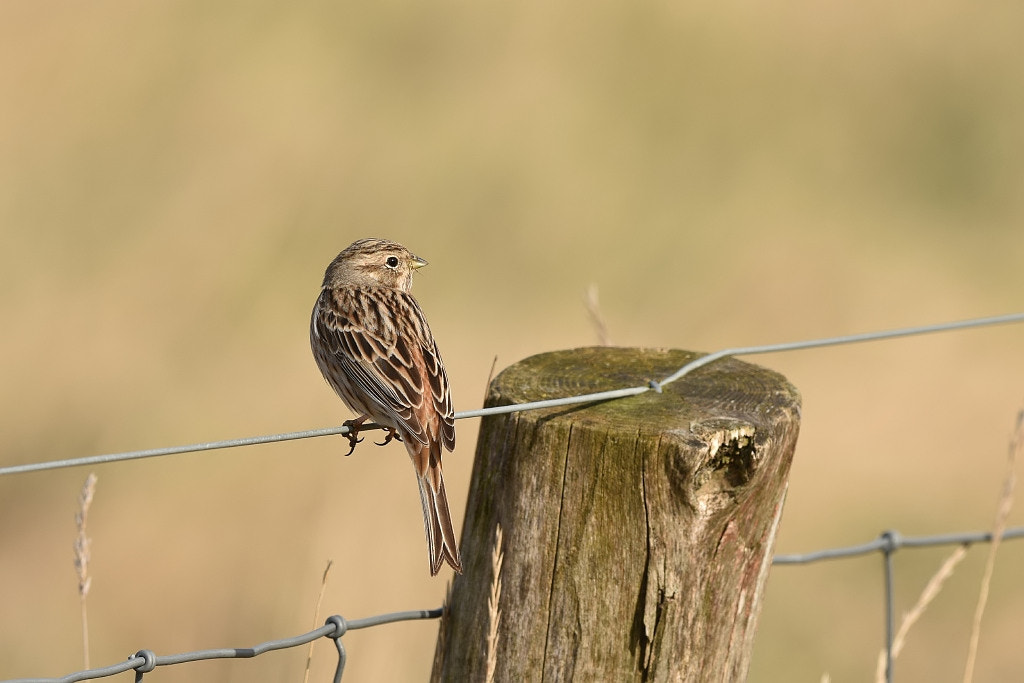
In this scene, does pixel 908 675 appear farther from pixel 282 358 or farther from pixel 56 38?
pixel 56 38

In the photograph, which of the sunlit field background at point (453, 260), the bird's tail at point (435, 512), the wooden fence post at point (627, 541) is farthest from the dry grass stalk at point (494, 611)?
the sunlit field background at point (453, 260)

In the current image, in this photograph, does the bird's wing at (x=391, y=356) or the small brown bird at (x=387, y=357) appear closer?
the small brown bird at (x=387, y=357)

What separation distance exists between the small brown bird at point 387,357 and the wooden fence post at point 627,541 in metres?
0.68

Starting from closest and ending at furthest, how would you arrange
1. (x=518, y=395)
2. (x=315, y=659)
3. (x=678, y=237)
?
(x=518, y=395) → (x=315, y=659) → (x=678, y=237)

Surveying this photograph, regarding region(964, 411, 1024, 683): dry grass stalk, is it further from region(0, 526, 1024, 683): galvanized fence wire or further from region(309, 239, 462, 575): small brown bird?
region(309, 239, 462, 575): small brown bird

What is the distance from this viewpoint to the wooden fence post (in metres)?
3.46

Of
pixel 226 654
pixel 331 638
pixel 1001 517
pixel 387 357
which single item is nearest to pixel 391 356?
pixel 387 357

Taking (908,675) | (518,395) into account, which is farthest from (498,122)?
(518,395)

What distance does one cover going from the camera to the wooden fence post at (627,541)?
136 inches

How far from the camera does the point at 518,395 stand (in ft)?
12.5

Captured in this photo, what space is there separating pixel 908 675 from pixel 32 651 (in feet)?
15.8

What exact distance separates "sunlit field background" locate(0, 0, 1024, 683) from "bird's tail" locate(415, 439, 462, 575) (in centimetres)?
104

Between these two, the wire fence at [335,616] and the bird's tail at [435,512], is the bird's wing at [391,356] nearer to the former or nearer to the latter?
the bird's tail at [435,512]

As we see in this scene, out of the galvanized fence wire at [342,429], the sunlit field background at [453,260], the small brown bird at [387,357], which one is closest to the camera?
the galvanized fence wire at [342,429]
